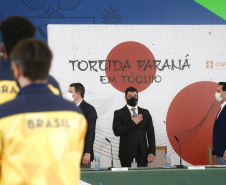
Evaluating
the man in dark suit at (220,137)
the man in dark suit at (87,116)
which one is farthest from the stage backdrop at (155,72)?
the man in dark suit at (220,137)

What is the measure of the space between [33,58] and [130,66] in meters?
4.69

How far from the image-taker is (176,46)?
20.2 feet

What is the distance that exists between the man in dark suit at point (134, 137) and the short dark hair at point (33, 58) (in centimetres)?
354

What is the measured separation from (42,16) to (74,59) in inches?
28.6

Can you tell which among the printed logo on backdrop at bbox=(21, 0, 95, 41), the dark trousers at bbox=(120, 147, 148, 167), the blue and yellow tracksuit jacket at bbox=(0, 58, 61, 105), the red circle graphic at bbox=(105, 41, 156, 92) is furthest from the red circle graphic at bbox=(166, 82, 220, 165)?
the blue and yellow tracksuit jacket at bbox=(0, 58, 61, 105)

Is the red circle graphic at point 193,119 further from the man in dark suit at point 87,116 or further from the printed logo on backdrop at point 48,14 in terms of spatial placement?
the printed logo on backdrop at point 48,14

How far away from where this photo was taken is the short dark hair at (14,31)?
1.83 metres

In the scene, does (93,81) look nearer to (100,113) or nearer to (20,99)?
(100,113)

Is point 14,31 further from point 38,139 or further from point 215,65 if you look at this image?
point 215,65

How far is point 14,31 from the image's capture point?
1.83 meters

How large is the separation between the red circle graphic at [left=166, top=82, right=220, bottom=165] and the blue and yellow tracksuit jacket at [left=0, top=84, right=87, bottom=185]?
4.68m

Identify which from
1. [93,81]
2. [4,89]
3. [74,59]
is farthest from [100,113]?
[4,89]

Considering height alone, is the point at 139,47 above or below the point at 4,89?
above

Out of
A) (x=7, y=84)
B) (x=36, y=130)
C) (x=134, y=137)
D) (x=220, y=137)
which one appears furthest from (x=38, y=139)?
(x=220, y=137)
